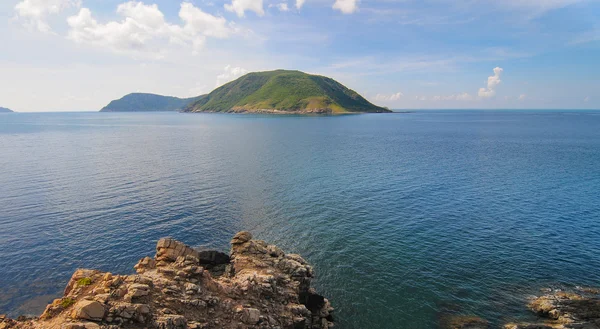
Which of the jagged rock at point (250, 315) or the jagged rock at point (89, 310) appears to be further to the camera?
the jagged rock at point (250, 315)

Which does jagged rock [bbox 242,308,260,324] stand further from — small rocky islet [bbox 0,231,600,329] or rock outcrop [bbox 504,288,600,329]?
rock outcrop [bbox 504,288,600,329]

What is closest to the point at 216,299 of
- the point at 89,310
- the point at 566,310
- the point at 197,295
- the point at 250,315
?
the point at 197,295

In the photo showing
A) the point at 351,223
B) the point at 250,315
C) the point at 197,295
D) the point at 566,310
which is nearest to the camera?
the point at 197,295

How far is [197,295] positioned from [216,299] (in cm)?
169

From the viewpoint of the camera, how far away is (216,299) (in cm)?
2892

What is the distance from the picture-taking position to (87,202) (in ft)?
218

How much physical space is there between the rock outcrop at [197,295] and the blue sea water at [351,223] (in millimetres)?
6429

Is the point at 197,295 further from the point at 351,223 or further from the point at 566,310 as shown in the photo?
the point at 566,310

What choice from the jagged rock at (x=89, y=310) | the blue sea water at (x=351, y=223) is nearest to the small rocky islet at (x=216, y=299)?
the jagged rock at (x=89, y=310)

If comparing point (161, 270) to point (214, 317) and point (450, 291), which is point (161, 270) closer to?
point (214, 317)

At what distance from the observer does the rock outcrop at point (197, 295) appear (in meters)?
23.1

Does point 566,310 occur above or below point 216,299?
below

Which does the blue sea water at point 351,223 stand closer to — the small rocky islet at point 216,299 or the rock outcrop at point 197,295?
the small rocky islet at point 216,299

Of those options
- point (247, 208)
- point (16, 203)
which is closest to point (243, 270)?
point (247, 208)
